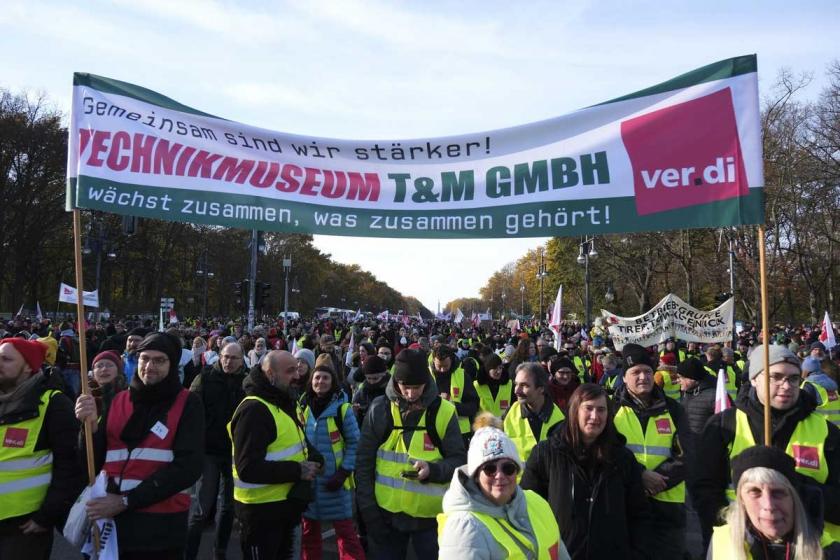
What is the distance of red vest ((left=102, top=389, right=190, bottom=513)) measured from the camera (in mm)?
3533

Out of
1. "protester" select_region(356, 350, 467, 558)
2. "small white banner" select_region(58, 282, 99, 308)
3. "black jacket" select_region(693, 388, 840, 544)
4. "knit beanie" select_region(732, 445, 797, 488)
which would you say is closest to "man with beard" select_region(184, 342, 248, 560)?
"protester" select_region(356, 350, 467, 558)

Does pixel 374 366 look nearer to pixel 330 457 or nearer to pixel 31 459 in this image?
pixel 330 457

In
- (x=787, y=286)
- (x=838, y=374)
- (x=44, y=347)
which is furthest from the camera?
(x=787, y=286)

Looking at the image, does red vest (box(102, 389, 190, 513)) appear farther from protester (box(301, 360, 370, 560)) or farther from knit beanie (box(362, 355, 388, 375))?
knit beanie (box(362, 355, 388, 375))

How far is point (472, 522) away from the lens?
2.40 metres

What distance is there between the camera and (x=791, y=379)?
11.4 ft

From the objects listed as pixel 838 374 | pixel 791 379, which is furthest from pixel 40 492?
pixel 838 374

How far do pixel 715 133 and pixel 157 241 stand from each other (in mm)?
53811

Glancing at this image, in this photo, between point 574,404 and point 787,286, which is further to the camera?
point 787,286

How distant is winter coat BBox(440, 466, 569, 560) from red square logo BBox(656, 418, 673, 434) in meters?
2.03

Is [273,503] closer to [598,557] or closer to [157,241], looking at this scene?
[598,557]

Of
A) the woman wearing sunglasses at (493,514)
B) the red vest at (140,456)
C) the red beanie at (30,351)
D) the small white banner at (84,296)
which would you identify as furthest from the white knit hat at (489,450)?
the small white banner at (84,296)

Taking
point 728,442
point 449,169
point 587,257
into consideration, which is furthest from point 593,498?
point 587,257

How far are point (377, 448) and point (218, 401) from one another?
235 centimetres
